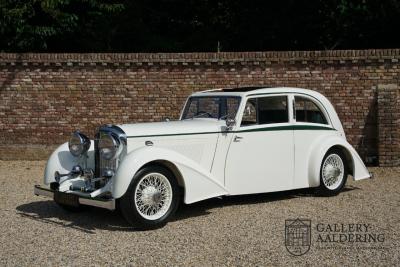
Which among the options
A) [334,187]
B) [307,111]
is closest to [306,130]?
[307,111]

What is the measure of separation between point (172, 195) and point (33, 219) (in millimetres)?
1946

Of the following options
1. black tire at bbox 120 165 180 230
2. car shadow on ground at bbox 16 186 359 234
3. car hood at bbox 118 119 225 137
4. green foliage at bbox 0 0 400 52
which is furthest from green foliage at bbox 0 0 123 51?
black tire at bbox 120 165 180 230

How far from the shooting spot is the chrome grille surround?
6.59m

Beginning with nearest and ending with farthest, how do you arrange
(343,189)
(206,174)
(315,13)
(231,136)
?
(206,174) → (231,136) → (343,189) → (315,13)

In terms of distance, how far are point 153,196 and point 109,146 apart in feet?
2.87

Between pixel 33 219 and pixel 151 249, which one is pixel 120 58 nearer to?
pixel 33 219

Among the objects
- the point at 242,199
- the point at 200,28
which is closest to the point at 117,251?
the point at 242,199

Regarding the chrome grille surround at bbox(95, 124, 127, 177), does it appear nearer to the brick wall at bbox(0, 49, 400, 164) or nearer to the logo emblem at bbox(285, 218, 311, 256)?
the logo emblem at bbox(285, 218, 311, 256)

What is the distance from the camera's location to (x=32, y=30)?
1488 cm

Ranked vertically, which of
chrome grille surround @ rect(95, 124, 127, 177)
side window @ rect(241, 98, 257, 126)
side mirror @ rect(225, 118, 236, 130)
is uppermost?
side window @ rect(241, 98, 257, 126)

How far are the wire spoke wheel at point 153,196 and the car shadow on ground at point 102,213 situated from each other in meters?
0.30

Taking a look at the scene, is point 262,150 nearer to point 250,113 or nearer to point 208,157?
point 250,113

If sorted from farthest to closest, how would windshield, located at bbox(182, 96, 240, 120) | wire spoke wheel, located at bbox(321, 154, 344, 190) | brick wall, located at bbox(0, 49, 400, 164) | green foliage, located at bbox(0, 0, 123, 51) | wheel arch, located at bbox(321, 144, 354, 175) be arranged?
green foliage, located at bbox(0, 0, 123, 51) → brick wall, located at bbox(0, 49, 400, 164) → wheel arch, located at bbox(321, 144, 354, 175) → wire spoke wheel, located at bbox(321, 154, 344, 190) → windshield, located at bbox(182, 96, 240, 120)

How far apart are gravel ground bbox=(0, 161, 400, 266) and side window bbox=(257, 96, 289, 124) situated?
1.21 meters
